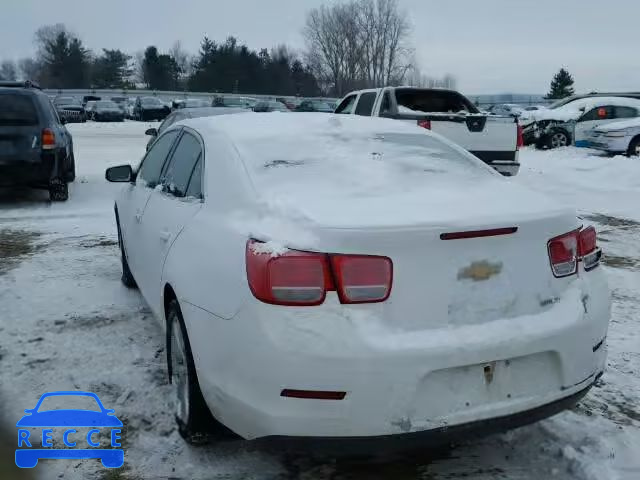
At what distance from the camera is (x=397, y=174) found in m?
3.01

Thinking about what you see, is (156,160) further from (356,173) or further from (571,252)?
(571,252)

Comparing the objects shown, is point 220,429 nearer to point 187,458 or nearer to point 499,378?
point 187,458

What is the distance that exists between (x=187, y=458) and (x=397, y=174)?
163 cm

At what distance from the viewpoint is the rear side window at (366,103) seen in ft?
39.0

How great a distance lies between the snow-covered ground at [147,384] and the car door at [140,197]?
504mm

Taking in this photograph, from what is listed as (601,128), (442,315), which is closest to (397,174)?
(442,315)

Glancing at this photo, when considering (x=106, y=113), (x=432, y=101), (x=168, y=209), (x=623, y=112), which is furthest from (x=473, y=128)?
(x=106, y=113)

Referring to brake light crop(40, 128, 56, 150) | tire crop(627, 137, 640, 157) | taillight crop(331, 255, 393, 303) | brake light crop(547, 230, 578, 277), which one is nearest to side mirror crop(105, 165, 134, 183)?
taillight crop(331, 255, 393, 303)

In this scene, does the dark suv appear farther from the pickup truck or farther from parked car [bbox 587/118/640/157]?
parked car [bbox 587/118/640/157]

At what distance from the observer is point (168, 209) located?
345 centimetres

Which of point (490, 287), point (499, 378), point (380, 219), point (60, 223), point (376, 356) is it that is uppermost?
point (380, 219)

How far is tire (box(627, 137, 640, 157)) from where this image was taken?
16188 mm

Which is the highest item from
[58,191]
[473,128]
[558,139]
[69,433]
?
[473,128]

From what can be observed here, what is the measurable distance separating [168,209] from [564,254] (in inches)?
80.9
